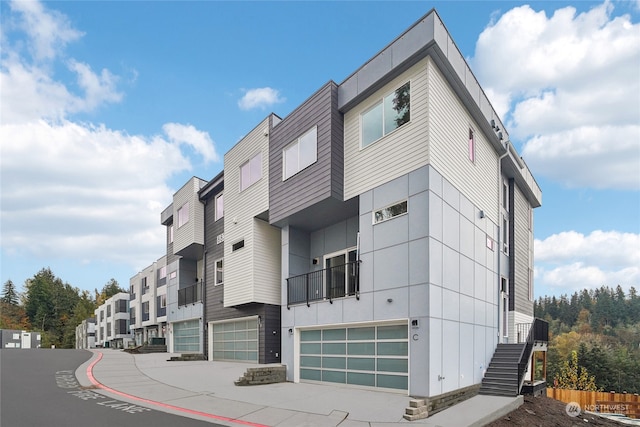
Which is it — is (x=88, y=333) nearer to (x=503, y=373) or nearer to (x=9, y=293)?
(x=9, y=293)

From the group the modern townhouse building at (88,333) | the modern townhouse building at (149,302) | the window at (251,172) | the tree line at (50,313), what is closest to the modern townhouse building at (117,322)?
the modern townhouse building at (149,302)

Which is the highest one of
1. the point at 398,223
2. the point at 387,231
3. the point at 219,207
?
the point at 219,207

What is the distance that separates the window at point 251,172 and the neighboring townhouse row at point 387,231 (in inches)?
3.6

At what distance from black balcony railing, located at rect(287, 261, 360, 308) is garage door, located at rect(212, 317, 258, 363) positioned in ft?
11.8

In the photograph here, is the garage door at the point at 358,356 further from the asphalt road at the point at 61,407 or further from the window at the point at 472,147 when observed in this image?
the window at the point at 472,147

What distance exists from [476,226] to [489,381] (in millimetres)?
5088

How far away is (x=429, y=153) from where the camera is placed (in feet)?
36.9

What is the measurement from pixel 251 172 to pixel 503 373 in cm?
1255

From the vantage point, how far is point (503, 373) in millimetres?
13422

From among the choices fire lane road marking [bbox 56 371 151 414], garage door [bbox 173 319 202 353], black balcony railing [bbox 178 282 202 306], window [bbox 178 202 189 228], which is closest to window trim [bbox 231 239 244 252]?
black balcony railing [bbox 178 282 202 306]

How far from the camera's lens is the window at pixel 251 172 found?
701 inches

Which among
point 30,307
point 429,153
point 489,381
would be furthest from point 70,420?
point 30,307

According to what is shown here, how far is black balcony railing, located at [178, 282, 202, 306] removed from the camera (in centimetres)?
2390

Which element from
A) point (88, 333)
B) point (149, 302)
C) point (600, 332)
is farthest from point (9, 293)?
point (600, 332)
